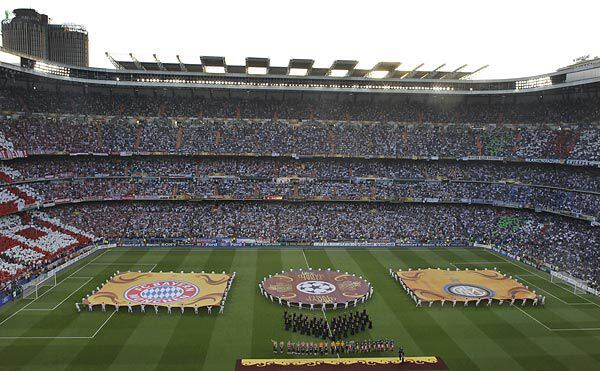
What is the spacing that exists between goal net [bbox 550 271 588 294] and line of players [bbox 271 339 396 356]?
23.4 metres

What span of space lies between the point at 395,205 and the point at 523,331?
3371cm

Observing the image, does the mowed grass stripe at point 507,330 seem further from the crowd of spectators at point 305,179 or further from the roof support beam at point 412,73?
the roof support beam at point 412,73

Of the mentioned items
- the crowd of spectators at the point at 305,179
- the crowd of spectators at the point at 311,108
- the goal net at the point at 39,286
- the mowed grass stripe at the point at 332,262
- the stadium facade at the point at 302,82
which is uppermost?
the stadium facade at the point at 302,82

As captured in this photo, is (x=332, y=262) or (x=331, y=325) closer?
(x=331, y=325)

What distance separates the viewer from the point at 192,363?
26.2m

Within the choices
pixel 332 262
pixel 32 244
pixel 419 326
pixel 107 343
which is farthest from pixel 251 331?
pixel 32 244

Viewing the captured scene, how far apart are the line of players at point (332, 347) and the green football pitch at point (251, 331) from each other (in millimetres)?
1000

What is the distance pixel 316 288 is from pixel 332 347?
1068 cm

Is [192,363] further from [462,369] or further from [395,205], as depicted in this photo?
[395,205]

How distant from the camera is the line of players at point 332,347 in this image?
90.3ft

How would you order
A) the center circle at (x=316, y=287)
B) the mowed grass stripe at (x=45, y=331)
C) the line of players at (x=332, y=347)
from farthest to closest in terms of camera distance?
the center circle at (x=316, y=287) < the line of players at (x=332, y=347) < the mowed grass stripe at (x=45, y=331)

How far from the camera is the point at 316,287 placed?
39156mm

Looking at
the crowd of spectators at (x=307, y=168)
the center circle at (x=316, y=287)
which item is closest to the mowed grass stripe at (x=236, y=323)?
the center circle at (x=316, y=287)

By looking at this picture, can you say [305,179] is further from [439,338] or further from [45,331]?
[45,331]
